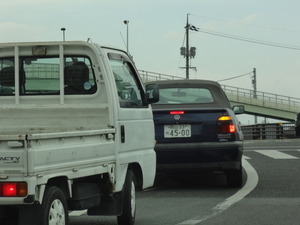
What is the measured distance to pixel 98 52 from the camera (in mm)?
6734

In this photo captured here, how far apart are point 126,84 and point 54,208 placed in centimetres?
234

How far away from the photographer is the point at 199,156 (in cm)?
1014

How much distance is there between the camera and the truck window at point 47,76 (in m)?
6.87

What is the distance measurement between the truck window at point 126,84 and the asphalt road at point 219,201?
1476mm

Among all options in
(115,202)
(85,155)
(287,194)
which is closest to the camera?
(85,155)

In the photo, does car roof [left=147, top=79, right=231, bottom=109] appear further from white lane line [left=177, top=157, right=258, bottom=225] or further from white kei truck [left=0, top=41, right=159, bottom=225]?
white kei truck [left=0, top=41, right=159, bottom=225]

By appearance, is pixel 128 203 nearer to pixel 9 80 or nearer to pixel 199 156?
pixel 9 80

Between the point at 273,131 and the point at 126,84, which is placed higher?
the point at 126,84

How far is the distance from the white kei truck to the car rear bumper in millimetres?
2460

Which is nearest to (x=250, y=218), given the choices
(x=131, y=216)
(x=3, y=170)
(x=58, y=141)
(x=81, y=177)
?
(x=131, y=216)

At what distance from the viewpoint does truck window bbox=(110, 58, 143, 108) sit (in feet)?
23.1

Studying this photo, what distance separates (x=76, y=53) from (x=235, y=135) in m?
4.12

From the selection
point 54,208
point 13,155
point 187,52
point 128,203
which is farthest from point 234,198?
point 187,52

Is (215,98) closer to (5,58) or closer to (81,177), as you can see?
(5,58)
